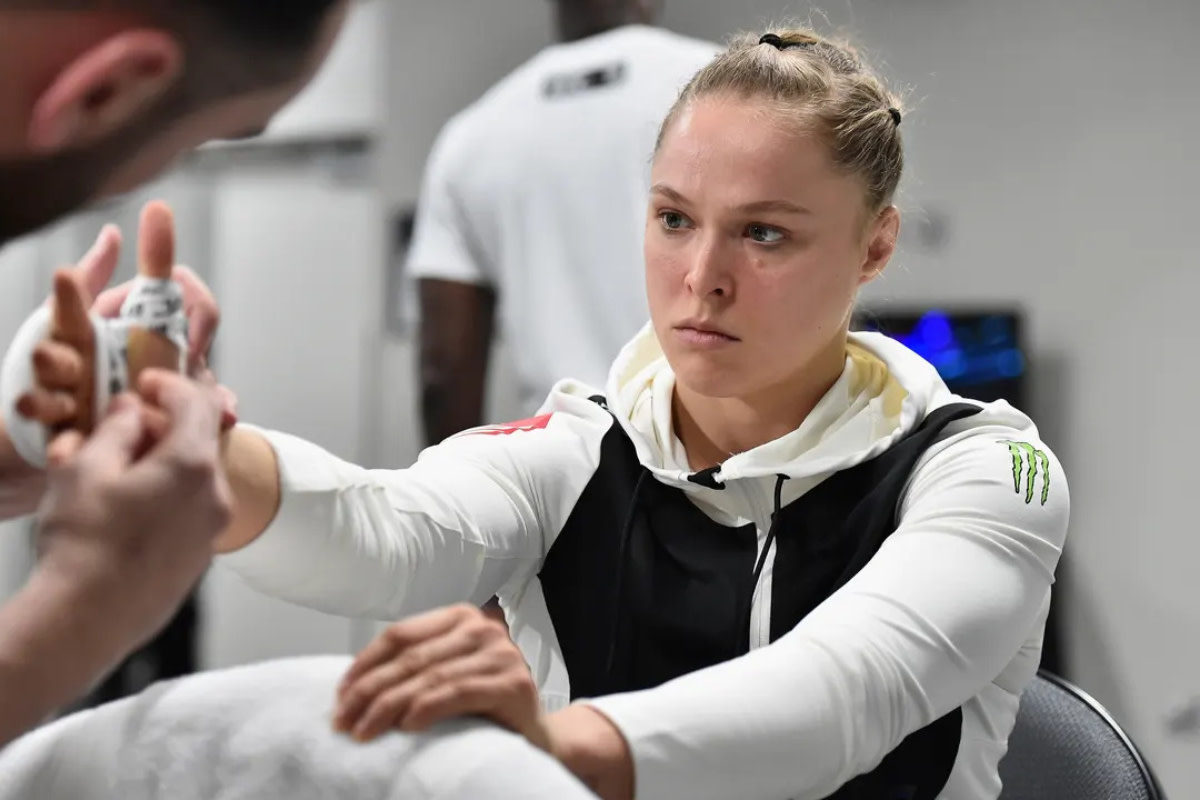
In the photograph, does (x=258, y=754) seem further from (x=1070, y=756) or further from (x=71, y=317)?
(x=1070, y=756)

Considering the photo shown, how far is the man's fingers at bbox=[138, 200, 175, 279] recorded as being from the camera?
624 millimetres

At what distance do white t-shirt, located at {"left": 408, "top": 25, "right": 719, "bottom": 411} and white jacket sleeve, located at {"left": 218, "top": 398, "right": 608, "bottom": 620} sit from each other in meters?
0.75

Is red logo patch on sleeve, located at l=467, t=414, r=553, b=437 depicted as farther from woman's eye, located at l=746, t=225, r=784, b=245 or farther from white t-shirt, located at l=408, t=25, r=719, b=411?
white t-shirt, located at l=408, t=25, r=719, b=411

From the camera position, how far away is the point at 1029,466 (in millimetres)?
987

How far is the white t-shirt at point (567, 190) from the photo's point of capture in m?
1.87

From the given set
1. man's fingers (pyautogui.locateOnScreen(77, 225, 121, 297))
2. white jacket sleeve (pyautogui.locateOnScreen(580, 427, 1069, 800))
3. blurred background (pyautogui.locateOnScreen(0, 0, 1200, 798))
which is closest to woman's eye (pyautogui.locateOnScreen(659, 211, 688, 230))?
white jacket sleeve (pyautogui.locateOnScreen(580, 427, 1069, 800))

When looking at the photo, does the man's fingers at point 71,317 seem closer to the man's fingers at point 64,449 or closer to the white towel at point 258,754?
the man's fingers at point 64,449

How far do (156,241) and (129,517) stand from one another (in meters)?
→ 0.13

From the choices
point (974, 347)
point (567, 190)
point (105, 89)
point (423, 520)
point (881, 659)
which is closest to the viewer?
point (105, 89)

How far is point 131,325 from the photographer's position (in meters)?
0.63

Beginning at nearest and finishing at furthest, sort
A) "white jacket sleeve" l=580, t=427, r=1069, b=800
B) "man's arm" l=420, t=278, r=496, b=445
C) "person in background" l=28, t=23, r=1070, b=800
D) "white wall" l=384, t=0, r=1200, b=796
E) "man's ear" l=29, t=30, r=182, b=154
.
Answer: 1. "man's ear" l=29, t=30, r=182, b=154
2. "white jacket sleeve" l=580, t=427, r=1069, b=800
3. "person in background" l=28, t=23, r=1070, b=800
4. "man's arm" l=420, t=278, r=496, b=445
5. "white wall" l=384, t=0, r=1200, b=796

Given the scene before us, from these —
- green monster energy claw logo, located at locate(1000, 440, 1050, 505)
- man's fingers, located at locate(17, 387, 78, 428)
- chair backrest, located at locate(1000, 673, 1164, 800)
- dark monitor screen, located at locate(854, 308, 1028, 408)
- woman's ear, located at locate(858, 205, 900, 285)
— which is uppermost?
man's fingers, located at locate(17, 387, 78, 428)

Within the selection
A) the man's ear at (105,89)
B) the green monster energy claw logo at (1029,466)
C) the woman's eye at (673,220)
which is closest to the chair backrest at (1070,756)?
the green monster energy claw logo at (1029,466)

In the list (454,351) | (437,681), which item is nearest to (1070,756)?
(437,681)
